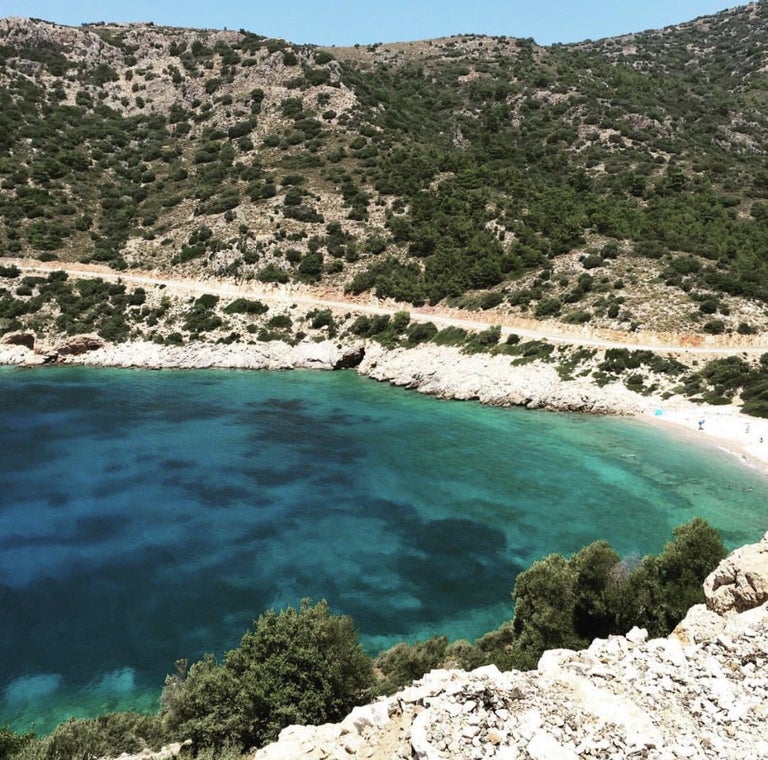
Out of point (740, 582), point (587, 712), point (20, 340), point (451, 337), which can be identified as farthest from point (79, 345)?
point (587, 712)

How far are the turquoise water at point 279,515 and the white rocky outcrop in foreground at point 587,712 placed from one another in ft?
33.7

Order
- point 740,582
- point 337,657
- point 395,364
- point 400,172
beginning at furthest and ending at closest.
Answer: point 400,172, point 395,364, point 337,657, point 740,582

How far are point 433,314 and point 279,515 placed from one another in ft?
141

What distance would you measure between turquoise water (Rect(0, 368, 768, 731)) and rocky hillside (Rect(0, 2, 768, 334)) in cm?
2435

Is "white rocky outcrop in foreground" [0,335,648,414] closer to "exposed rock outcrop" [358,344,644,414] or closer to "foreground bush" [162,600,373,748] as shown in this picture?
"exposed rock outcrop" [358,344,644,414]

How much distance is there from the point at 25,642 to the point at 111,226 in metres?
81.5

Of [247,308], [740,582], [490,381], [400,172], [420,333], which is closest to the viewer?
[740,582]

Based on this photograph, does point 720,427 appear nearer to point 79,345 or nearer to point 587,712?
point 587,712

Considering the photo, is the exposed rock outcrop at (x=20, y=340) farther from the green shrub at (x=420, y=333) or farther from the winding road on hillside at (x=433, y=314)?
the green shrub at (x=420, y=333)

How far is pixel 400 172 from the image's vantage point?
295ft

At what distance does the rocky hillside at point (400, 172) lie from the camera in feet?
225

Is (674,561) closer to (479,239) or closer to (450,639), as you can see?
(450,639)

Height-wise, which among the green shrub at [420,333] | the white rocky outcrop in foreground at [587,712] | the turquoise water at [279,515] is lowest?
the turquoise water at [279,515]

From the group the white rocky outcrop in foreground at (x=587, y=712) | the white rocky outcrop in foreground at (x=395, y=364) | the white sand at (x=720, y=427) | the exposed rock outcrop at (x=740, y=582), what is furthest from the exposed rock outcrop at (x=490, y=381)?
the white rocky outcrop in foreground at (x=587, y=712)
